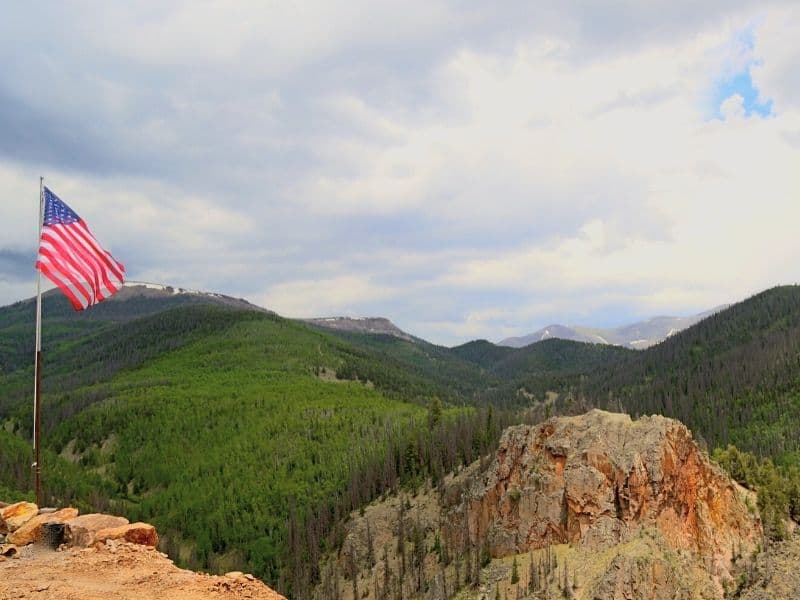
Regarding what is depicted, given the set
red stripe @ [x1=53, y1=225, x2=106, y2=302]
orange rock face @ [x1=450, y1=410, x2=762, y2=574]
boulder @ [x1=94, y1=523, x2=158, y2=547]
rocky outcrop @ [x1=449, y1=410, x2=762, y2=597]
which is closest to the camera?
boulder @ [x1=94, y1=523, x2=158, y2=547]

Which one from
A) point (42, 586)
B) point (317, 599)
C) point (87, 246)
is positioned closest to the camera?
point (42, 586)

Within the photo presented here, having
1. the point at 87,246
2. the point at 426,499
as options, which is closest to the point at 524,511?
the point at 426,499

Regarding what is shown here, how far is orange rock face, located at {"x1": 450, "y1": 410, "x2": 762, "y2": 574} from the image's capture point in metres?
66.8

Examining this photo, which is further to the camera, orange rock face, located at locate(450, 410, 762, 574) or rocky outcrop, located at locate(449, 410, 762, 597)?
orange rock face, located at locate(450, 410, 762, 574)

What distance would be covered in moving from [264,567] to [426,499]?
45.7 meters

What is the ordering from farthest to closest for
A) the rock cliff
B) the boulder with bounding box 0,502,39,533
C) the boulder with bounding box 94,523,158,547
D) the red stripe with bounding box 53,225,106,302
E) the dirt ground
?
the rock cliff → the red stripe with bounding box 53,225,106,302 → the boulder with bounding box 0,502,39,533 → the boulder with bounding box 94,523,158,547 → the dirt ground

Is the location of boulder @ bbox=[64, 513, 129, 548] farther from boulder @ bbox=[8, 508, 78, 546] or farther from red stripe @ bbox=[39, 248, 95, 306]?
red stripe @ bbox=[39, 248, 95, 306]

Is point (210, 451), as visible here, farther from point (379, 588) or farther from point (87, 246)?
point (87, 246)

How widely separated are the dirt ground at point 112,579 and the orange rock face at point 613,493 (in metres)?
54.8

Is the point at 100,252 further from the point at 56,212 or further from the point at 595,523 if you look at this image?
the point at 595,523

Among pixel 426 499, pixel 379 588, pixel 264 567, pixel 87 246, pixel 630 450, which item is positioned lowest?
pixel 264 567

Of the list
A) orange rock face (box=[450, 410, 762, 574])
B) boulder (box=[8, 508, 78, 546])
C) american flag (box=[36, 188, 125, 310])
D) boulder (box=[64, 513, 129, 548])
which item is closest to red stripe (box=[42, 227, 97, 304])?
american flag (box=[36, 188, 125, 310])

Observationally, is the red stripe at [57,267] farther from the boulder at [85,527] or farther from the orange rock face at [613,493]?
the orange rock face at [613,493]

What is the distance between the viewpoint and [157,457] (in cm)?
19838
